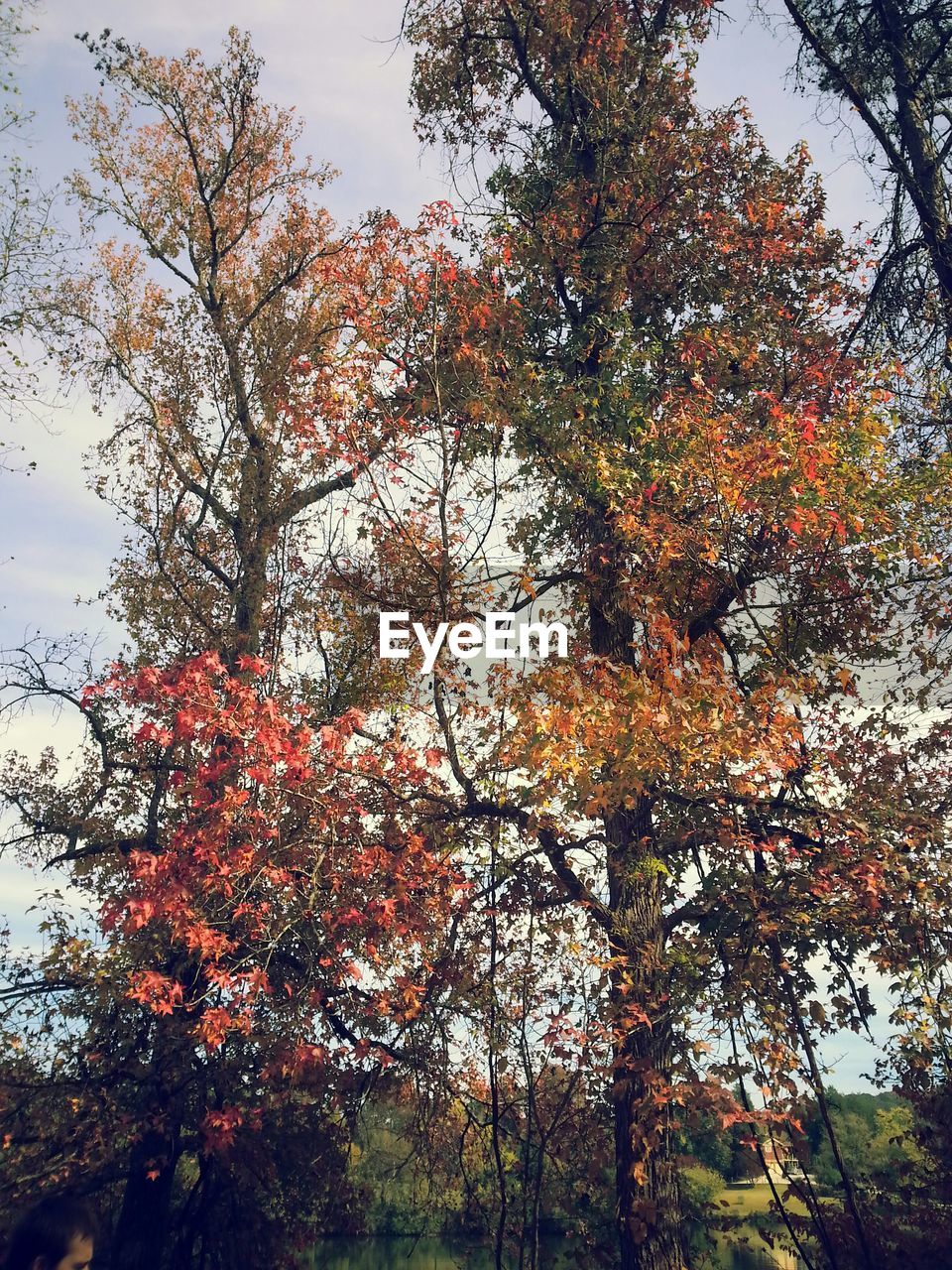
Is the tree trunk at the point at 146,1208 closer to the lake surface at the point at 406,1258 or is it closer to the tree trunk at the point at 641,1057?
the tree trunk at the point at 641,1057

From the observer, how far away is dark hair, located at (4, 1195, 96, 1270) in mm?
4879

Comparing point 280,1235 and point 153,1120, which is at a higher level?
point 153,1120

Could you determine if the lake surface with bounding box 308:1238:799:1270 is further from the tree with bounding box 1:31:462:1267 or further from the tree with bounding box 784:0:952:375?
the tree with bounding box 784:0:952:375

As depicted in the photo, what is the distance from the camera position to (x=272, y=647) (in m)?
16.0

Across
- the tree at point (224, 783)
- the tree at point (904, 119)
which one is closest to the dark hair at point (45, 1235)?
the tree at point (224, 783)

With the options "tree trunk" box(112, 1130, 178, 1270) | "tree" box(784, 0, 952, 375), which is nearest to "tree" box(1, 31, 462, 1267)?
"tree trunk" box(112, 1130, 178, 1270)

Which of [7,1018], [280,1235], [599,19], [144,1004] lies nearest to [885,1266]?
[280,1235]

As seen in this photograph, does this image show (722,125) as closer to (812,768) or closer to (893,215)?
(893,215)

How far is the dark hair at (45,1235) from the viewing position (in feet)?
16.0

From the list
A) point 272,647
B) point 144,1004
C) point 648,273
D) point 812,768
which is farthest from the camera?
point 272,647

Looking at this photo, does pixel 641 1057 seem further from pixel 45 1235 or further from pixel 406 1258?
pixel 406 1258

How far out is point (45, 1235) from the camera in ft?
16.0

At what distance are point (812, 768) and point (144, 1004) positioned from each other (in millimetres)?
8230

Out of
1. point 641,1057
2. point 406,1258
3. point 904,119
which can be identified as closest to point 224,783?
point 641,1057
